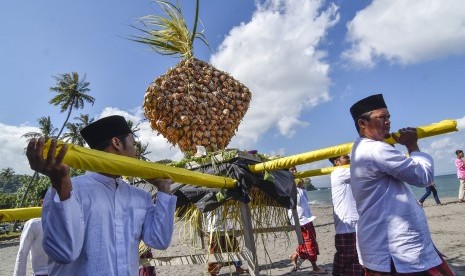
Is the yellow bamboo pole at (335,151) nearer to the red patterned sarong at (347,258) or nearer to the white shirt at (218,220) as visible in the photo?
the white shirt at (218,220)

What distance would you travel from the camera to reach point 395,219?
260 centimetres

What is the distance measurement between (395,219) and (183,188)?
2.16 m

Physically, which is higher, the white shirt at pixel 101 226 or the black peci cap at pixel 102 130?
the black peci cap at pixel 102 130

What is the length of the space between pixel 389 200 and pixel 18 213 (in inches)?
121

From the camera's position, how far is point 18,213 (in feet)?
10.5

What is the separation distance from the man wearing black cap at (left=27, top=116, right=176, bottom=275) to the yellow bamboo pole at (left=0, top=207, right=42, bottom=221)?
1273mm

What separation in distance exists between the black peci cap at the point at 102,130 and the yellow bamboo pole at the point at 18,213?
4.17 feet

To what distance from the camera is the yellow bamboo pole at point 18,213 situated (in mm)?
3104

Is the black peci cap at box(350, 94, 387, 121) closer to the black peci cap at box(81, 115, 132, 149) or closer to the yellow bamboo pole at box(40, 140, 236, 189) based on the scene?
the yellow bamboo pole at box(40, 140, 236, 189)

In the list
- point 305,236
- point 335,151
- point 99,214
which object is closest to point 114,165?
point 99,214

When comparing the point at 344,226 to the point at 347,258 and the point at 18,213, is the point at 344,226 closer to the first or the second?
the point at 347,258

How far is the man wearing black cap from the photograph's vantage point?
5.84 feet

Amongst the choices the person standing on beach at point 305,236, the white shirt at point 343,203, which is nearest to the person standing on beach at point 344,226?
the white shirt at point 343,203

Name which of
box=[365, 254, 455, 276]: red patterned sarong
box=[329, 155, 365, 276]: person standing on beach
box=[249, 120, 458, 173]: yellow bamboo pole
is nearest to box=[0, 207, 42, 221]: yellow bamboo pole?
box=[249, 120, 458, 173]: yellow bamboo pole
